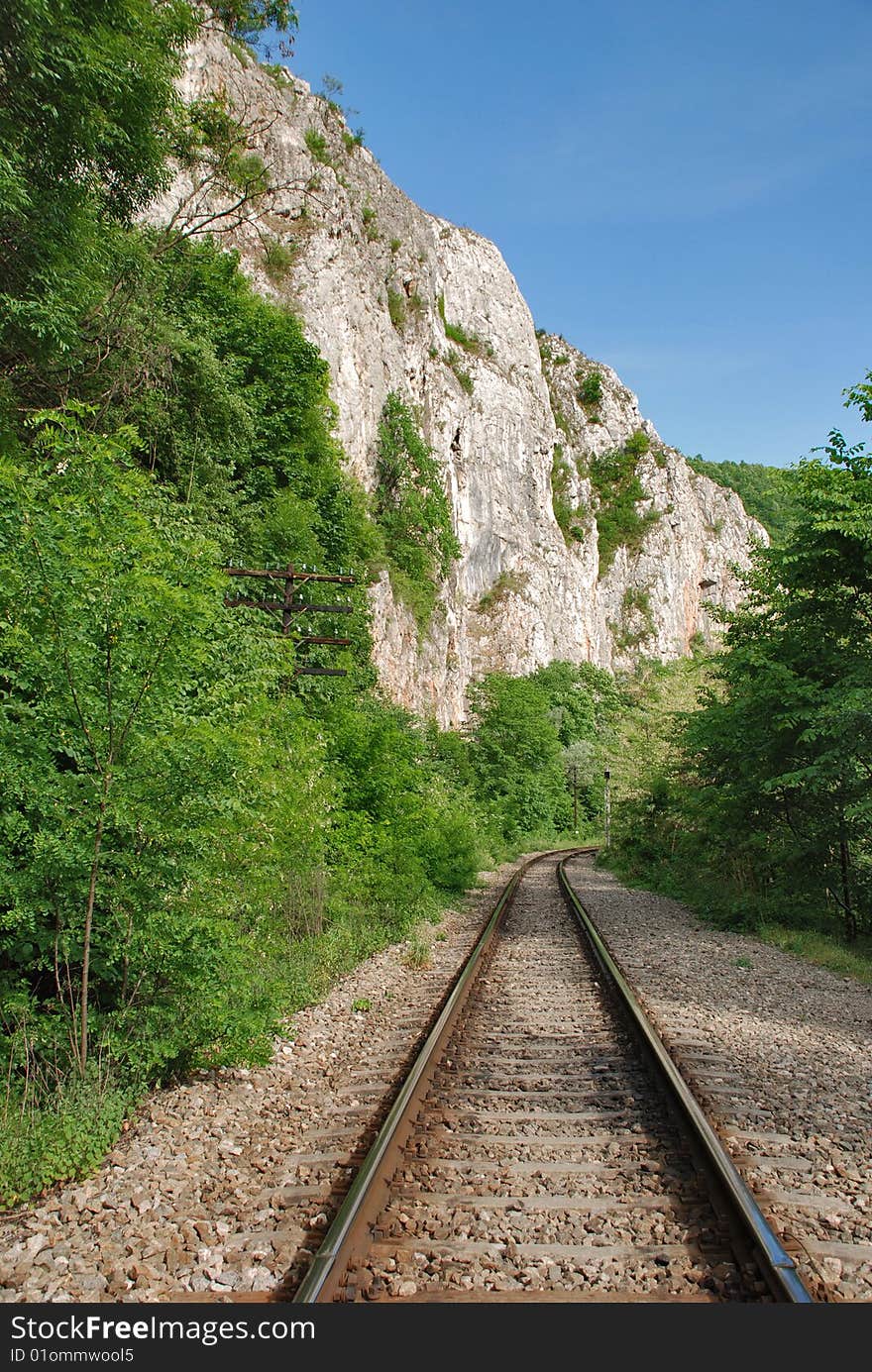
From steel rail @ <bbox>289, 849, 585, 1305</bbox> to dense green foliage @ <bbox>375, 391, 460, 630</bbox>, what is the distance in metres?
28.3

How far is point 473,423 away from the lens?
64.0 meters

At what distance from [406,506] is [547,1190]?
33.8 m

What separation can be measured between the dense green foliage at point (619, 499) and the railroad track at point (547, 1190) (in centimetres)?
9508

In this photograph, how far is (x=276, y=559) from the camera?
20016mm

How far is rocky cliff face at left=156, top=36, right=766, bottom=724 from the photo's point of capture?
31.3 meters

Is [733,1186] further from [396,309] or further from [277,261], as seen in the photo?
[396,309]

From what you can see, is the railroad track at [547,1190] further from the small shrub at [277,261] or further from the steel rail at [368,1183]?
the small shrub at [277,261]

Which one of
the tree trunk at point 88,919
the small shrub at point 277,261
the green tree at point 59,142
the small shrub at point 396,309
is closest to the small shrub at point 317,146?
the small shrub at point 396,309

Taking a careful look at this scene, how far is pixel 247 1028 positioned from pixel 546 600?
6918 cm

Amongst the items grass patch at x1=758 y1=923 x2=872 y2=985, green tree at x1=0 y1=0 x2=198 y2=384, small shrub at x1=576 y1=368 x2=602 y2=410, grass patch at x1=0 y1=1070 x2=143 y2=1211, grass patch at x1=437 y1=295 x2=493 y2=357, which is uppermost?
small shrub at x1=576 y1=368 x2=602 y2=410

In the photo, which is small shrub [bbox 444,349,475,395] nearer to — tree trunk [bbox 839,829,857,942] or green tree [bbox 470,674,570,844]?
green tree [bbox 470,674,570,844]

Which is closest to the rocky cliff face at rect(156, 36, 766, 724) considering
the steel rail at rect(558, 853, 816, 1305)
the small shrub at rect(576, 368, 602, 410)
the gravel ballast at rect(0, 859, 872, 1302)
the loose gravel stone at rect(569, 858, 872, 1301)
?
the small shrub at rect(576, 368, 602, 410)

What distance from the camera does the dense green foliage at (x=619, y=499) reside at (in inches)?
3907
